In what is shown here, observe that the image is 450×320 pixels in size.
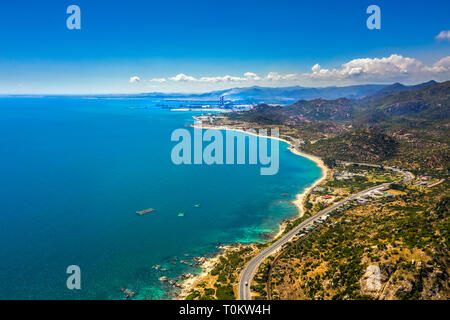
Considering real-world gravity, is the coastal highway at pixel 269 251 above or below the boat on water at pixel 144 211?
below

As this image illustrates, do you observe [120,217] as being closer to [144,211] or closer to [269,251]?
[144,211]

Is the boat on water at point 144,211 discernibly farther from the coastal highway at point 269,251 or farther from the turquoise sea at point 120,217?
the coastal highway at point 269,251

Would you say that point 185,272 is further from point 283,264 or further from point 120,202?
point 120,202

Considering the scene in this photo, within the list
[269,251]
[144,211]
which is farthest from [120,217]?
[269,251]

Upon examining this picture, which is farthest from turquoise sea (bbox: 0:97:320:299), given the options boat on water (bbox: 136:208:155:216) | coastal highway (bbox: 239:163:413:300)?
coastal highway (bbox: 239:163:413:300)

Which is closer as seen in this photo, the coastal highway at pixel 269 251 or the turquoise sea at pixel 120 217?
the coastal highway at pixel 269 251

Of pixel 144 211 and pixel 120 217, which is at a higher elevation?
pixel 144 211

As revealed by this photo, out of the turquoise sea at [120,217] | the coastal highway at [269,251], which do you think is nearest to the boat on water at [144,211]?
the turquoise sea at [120,217]

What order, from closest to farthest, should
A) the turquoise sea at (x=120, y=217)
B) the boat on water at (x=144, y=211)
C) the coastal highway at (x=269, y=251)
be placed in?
the coastal highway at (x=269, y=251) → the turquoise sea at (x=120, y=217) → the boat on water at (x=144, y=211)
